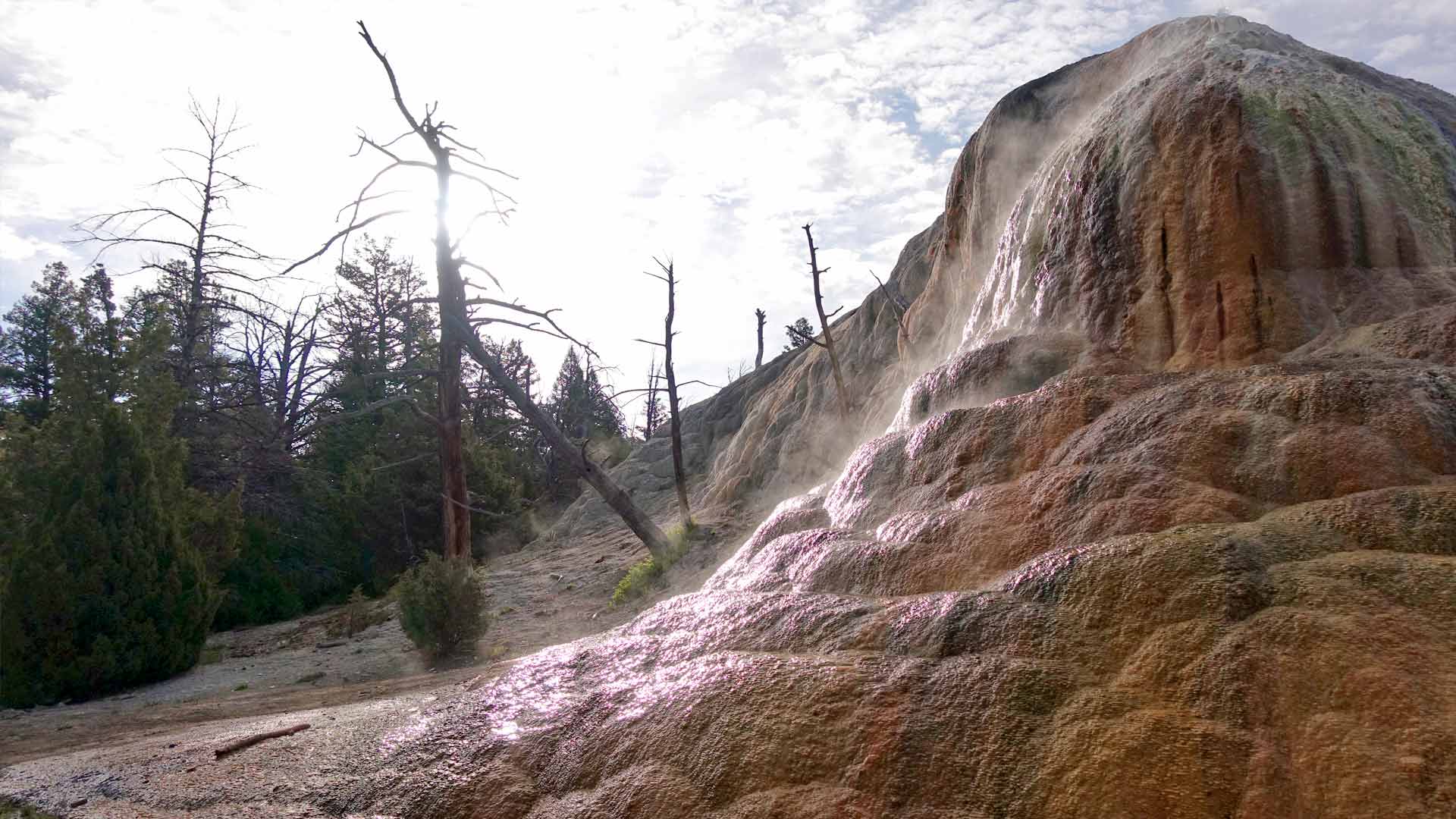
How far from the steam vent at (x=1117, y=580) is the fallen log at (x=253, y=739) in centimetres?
21

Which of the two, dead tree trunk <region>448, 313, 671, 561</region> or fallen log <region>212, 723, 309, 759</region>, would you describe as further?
dead tree trunk <region>448, 313, 671, 561</region>

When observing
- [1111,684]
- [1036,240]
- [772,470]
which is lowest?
[1111,684]

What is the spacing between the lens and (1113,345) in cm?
605

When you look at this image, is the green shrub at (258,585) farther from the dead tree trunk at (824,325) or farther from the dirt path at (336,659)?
the dead tree trunk at (824,325)

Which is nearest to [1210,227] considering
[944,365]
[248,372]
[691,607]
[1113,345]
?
[1113,345]

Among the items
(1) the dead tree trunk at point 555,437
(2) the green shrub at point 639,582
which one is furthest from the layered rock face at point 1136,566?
(2) the green shrub at point 639,582

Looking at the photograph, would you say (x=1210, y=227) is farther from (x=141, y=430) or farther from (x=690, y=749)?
(x=141, y=430)

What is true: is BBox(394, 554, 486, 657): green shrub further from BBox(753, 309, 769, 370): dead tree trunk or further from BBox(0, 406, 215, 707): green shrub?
BBox(753, 309, 769, 370): dead tree trunk

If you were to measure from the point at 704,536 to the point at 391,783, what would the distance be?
9485 mm

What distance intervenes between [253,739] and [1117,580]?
13.9ft

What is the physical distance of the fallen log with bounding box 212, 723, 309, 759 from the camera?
475 cm

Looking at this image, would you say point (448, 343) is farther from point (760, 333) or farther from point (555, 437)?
point (760, 333)

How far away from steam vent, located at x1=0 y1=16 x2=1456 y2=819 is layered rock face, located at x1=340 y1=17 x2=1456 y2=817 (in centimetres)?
1

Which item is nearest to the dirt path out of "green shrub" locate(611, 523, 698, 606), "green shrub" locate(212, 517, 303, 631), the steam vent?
"green shrub" locate(611, 523, 698, 606)
